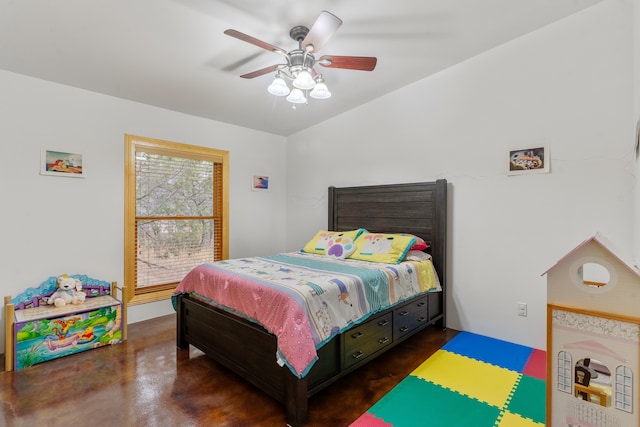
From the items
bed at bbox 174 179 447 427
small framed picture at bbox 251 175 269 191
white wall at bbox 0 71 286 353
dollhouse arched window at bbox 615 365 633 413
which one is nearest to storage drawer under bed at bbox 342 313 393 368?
bed at bbox 174 179 447 427

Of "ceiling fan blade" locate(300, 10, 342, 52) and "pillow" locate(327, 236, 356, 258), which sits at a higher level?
"ceiling fan blade" locate(300, 10, 342, 52)

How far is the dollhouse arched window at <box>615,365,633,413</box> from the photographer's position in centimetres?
Answer: 108

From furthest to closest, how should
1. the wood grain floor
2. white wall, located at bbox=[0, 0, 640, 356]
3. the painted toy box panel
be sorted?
the painted toy box panel < white wall, located at bbox=[0, 0, 640, 356] < the wood grain floor

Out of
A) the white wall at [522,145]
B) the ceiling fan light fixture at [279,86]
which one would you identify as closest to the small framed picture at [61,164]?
the ceiling fan light fixture at [279,86]

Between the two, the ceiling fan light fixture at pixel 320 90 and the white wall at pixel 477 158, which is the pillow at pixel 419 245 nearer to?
the white wall at pixel 477 158

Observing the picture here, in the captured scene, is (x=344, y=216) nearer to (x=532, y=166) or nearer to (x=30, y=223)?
(x=532, y=166)

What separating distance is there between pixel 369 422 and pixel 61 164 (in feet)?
11.5

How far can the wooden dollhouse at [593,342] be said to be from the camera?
1.09 m

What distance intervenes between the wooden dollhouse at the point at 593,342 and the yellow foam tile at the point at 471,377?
2.72ft

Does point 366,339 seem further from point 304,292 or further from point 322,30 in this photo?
point 322,30

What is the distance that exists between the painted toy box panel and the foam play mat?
2398mm

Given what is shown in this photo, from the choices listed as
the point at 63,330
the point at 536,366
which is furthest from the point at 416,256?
the point at 63,330

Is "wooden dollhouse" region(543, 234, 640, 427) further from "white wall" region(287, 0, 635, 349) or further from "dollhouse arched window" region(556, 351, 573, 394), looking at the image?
"white wall" region(287, 0, 635, 349)

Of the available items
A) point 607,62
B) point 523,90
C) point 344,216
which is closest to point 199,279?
point 344,216
